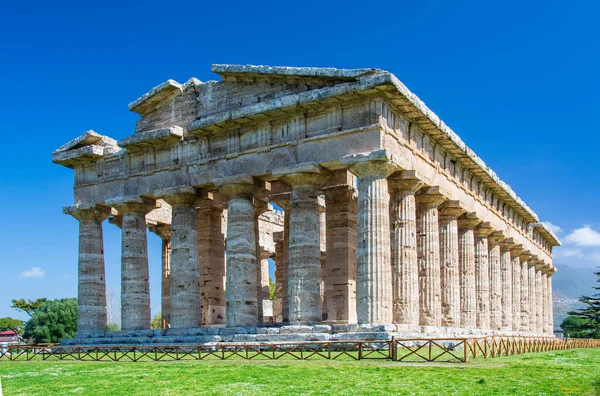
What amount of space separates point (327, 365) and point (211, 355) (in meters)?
6.99

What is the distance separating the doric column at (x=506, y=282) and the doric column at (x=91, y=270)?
72.8ft

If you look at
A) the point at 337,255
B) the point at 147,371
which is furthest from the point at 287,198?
the point at 147,371

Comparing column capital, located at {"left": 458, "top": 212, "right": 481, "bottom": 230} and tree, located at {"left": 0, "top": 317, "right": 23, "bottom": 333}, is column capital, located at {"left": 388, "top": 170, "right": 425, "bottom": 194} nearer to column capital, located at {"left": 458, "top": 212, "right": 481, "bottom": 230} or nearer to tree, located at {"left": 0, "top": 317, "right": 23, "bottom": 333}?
column capital, located at {"left": 458, "top": 212, "right": 481, "bottom": 230}

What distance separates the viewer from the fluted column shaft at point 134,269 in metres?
34.1

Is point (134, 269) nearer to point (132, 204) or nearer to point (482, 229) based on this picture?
point (132, 204)

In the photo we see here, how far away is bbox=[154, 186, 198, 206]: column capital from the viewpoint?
32.3 metres

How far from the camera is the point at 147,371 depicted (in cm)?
2195

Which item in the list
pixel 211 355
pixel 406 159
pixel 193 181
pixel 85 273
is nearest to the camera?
pixel 211 355

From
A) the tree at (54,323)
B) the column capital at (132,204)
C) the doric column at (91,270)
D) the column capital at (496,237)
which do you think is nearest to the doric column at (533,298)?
the column capital at (496,237)

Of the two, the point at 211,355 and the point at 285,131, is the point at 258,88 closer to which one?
the point at 285,131

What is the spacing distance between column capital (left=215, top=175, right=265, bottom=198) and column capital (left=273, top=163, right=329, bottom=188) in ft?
5.04

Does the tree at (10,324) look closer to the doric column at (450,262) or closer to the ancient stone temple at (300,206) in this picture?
the ancient stone temple at (300,206)

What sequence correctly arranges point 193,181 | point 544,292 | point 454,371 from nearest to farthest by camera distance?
point 454,371 < point 193,181 < point 544,292

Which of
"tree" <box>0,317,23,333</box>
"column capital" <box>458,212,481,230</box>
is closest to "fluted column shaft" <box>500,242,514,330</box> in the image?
"column capital" <box>458,212,481,230</box>
